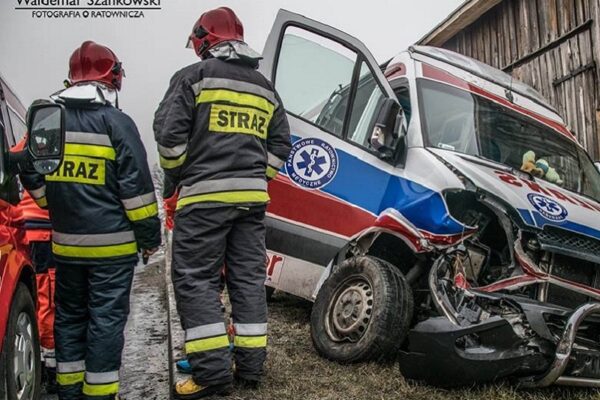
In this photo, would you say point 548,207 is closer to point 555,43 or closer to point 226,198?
point 226,198

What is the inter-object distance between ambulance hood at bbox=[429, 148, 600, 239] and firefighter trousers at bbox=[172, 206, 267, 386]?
4.20 ft

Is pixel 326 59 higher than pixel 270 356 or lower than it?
higher

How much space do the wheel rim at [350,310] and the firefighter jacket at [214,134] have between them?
0.83m

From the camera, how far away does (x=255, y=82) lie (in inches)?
126

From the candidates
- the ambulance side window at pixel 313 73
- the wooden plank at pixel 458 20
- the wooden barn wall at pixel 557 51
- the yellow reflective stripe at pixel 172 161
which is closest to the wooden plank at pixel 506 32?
the wooden barn wall at pixel 557 51

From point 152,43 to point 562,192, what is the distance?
8813mm

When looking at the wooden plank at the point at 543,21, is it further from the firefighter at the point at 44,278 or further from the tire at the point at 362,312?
the firefighter at the point at 44,278

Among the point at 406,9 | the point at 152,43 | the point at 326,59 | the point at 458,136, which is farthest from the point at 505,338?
the point at 152,43

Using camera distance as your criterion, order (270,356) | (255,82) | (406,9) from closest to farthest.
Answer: (255,82), (270,356), (406,9)

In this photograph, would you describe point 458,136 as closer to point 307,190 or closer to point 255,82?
point 307,190

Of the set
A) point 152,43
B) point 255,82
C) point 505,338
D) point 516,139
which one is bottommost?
point 505,338

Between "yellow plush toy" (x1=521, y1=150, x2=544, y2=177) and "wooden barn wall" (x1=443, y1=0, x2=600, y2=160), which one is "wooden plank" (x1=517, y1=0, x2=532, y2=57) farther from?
"yellow plush toy" (x1=521, y1=150, x2=544, y2=177)

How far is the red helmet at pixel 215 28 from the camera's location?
322cm

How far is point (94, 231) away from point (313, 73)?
2.22m
